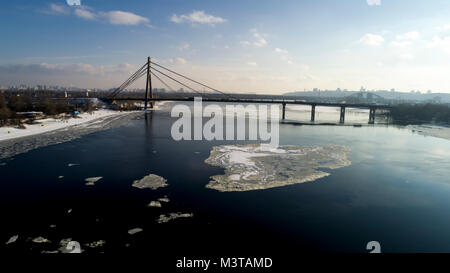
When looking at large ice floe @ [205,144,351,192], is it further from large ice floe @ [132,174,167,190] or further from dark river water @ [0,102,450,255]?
large ice floe @ [132,174,167,190]

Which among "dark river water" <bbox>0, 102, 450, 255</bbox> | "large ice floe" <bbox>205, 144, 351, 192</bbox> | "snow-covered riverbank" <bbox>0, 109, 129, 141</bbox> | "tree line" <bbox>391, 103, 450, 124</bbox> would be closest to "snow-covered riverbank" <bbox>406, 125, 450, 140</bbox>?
"tree line" <bbox>391, 103, 450, 124</bbox>

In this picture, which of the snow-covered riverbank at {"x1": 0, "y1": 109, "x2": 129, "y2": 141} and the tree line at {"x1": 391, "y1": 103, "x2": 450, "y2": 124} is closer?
the snow-covered riverbank at {"x1": 0, "y1": 109, "x2": 129, "y2": 141}

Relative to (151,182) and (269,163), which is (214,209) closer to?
(151,182)

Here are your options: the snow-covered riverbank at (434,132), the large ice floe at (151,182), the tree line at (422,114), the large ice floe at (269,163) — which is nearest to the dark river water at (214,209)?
the large ice floe at (151,182)

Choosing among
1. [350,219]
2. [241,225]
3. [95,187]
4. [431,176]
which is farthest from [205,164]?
[431,176]

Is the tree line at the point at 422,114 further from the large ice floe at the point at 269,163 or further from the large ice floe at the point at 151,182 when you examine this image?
the large ice floe at the point at 151,182

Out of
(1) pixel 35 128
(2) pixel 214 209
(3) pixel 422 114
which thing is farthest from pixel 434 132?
(1) pixel 35 128
